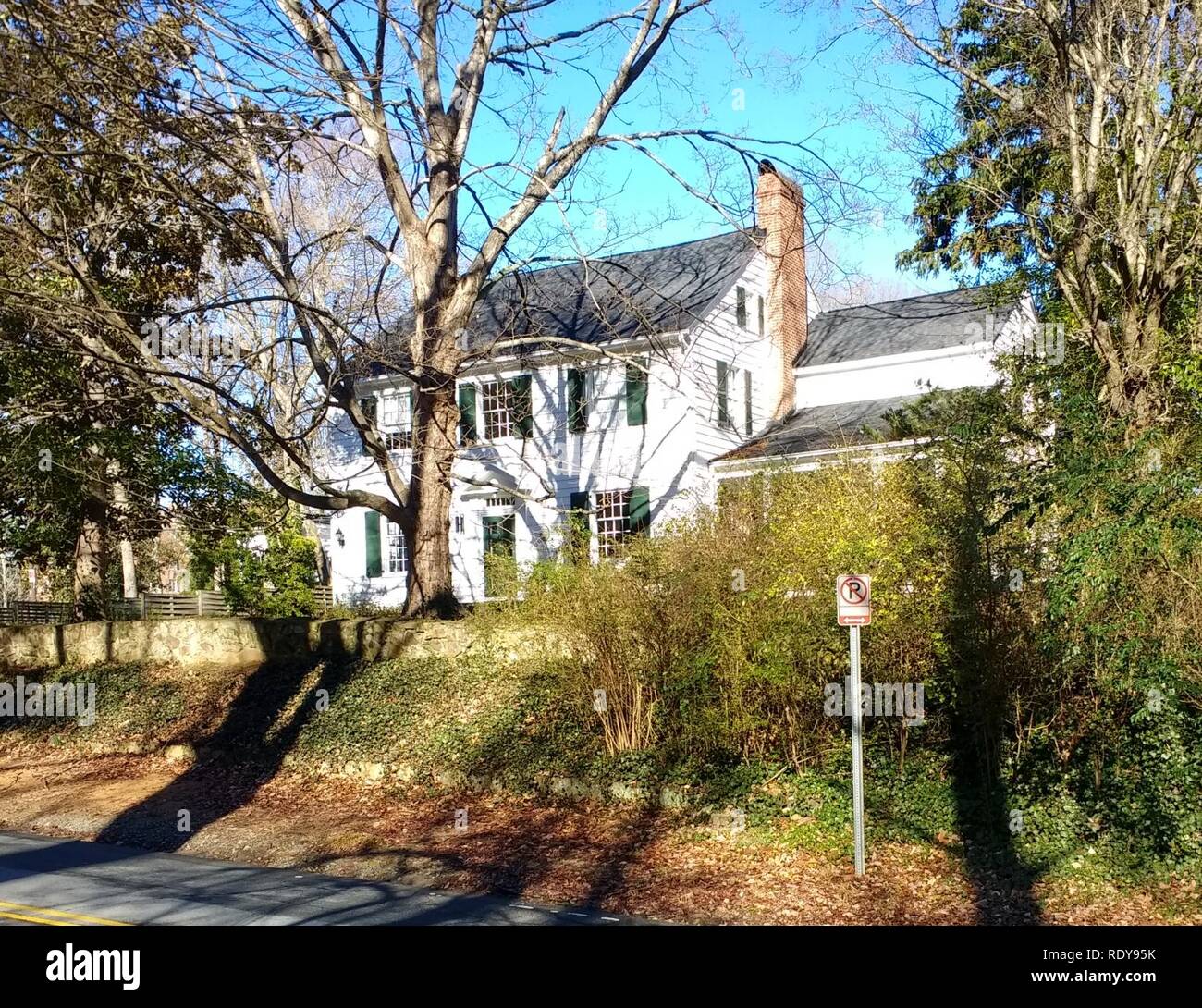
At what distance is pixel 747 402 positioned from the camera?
25406 millimetres

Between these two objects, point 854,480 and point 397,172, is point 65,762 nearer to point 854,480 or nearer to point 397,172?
point 397,172

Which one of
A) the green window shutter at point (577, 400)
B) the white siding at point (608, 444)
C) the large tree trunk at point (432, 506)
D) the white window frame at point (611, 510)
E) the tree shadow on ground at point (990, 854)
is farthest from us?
the green window shutter at point (577, 400)

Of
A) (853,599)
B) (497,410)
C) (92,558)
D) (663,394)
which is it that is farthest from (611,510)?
(853,599)

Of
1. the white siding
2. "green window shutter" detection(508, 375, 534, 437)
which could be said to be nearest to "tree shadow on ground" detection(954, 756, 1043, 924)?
the white siding

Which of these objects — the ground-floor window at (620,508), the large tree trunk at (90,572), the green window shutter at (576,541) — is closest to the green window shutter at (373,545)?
→ the ground-floor window at (620,508)

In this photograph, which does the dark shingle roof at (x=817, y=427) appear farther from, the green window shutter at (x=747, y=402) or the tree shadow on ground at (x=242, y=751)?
the tree shadow on ground at (x=242, y=751)

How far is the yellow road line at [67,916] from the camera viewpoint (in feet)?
27.9

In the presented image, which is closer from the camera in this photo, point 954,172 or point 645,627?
point 645,627

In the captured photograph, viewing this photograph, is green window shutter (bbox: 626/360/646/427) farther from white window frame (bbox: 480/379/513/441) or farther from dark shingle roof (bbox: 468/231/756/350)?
white window frame (bbox: 480/379/513/441)

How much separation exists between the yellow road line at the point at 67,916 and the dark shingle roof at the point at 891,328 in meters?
21.6

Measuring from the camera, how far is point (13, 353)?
1861 cm
